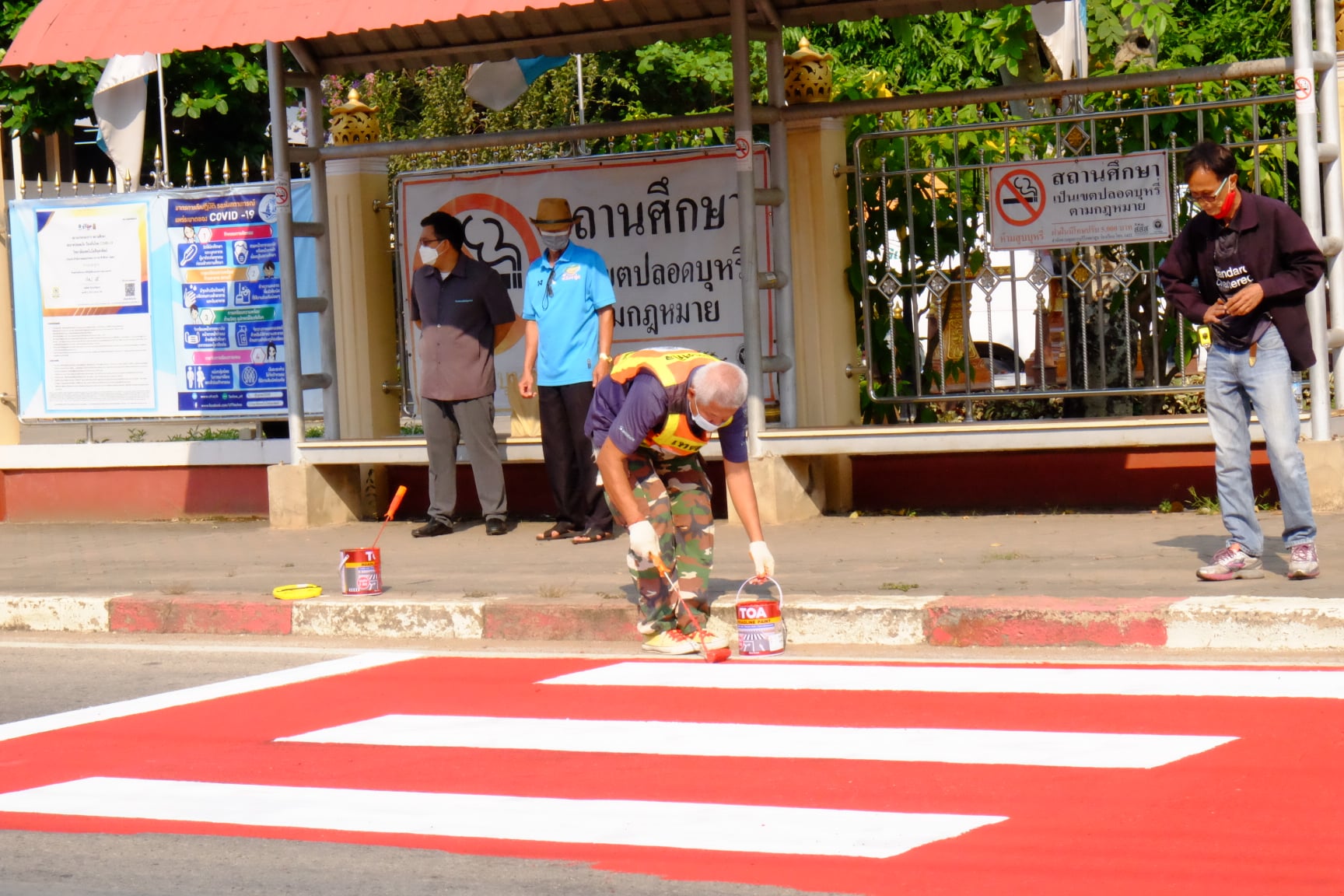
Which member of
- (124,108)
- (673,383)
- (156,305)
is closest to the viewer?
(673,383)

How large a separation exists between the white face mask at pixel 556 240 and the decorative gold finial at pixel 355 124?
6.76 ft

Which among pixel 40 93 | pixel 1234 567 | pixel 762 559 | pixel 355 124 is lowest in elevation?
pixel 1234 567

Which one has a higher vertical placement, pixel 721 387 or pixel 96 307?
pixel 96 307

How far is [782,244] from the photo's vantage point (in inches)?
426

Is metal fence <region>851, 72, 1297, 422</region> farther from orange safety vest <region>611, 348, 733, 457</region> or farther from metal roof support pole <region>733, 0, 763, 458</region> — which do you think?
orange safety vest <region>611, 348, 733, 457</region>

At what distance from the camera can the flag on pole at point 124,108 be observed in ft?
44.6

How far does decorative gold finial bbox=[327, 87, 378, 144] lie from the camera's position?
39.0 ft

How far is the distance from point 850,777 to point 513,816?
0.99 m

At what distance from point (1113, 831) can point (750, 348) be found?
20.1ft

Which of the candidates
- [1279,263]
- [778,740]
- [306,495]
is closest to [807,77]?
[1279,263]

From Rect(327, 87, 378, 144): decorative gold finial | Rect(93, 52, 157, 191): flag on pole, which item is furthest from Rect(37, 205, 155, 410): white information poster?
Rect(327, 87, 378, 144): decorative gold finial

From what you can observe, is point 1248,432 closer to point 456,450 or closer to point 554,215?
point 554,215

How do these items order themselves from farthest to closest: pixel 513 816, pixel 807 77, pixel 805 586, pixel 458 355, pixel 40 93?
pixel 40 93, pixel 807 77, pixel 458 355, pixel 805 586, pixel 513 816

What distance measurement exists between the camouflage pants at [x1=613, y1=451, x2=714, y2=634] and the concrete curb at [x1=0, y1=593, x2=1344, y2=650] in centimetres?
37
